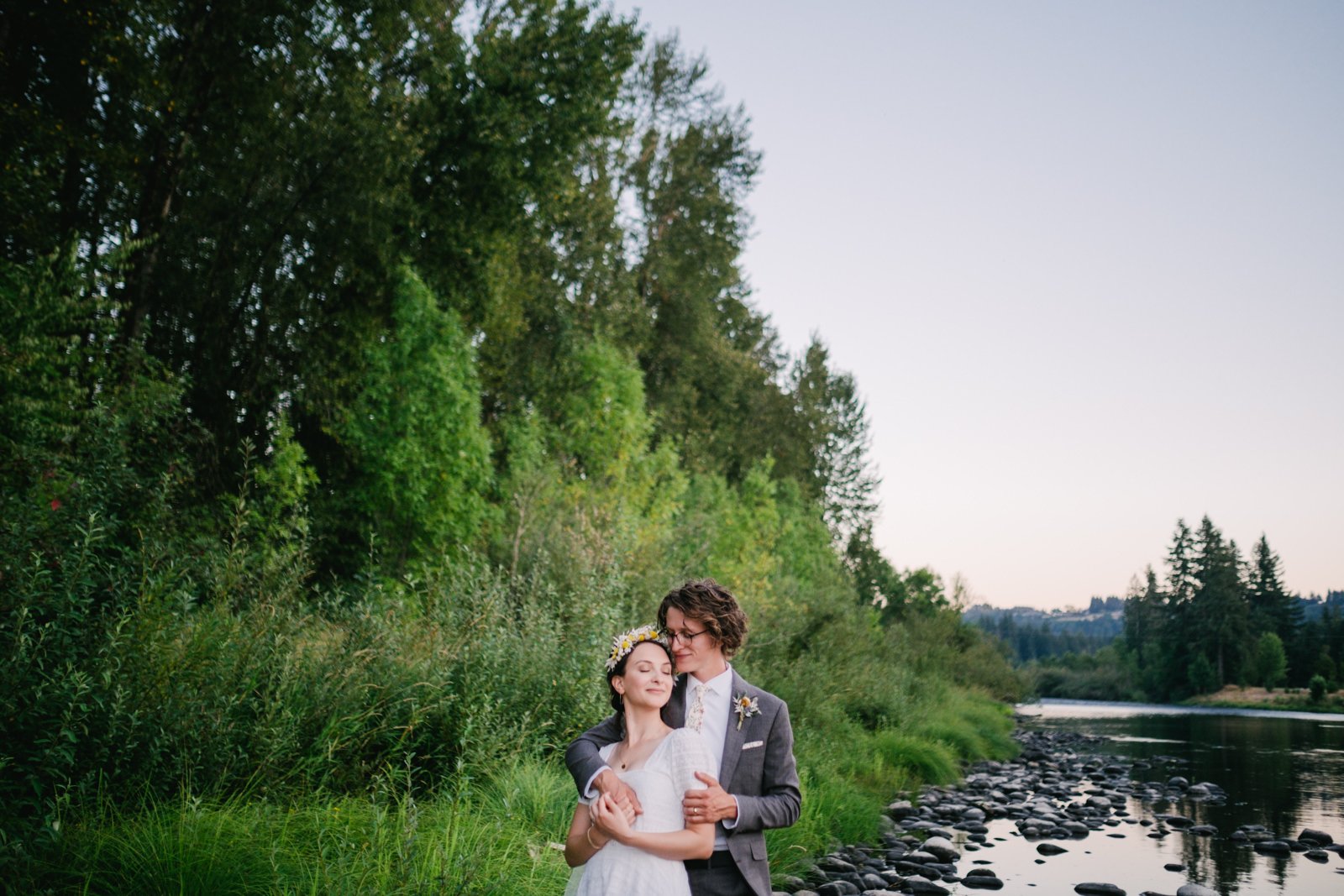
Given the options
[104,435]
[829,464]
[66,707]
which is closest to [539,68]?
[104,435]

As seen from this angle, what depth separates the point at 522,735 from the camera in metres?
8.34

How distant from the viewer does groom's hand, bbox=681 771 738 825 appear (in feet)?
11.6

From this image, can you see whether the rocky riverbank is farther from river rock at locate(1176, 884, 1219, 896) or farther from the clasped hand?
the clasped hand

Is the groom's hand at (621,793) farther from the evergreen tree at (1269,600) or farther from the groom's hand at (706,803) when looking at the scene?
the evergreen tree at (1269,600)

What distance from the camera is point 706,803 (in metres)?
3.54

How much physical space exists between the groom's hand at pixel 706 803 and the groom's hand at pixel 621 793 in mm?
175

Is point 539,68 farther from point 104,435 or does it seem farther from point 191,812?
point 191,812

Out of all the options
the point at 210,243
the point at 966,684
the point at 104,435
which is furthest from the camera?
the point at 966,684

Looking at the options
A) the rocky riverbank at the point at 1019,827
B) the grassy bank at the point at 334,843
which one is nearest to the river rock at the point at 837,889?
the rocky riverbank at the point at 1019,827

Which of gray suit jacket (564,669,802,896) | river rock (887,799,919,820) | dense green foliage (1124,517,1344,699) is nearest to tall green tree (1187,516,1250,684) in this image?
dense green foliage (1124,517,1344,699)

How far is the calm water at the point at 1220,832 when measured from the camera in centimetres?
1170

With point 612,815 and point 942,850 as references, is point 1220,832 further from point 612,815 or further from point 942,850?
point 612,815

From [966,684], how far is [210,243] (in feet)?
127

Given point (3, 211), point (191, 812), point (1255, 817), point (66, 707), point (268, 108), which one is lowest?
point (1255, 817)
